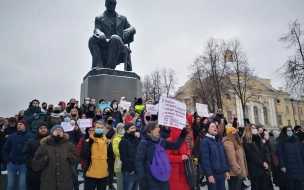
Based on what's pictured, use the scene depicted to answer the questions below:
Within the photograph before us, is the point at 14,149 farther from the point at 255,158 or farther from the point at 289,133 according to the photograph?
the point at 289,133

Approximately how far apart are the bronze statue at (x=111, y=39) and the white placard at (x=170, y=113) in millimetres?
8660

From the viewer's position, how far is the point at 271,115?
61.3 metres

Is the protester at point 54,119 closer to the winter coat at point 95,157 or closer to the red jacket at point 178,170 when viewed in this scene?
the winter coat at point 95,157

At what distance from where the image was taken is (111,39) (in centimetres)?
1299

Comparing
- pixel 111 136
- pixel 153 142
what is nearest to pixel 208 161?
pixel 153 142

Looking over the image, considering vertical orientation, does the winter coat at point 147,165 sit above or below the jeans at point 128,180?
above

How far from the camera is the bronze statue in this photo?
13.1m

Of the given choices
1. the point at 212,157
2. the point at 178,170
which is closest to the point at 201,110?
the point at 212,157

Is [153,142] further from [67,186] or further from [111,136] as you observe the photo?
[111,136]

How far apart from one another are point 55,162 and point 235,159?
3.78m

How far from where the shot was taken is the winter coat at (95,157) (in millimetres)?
5398

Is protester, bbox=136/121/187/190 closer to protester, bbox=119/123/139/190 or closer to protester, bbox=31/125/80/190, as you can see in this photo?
protester, bbox=119/123/139/190

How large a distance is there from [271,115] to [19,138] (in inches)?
2474

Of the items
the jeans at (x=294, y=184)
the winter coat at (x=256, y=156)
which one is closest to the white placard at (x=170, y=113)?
the winter coat at (x=256, y=156)
